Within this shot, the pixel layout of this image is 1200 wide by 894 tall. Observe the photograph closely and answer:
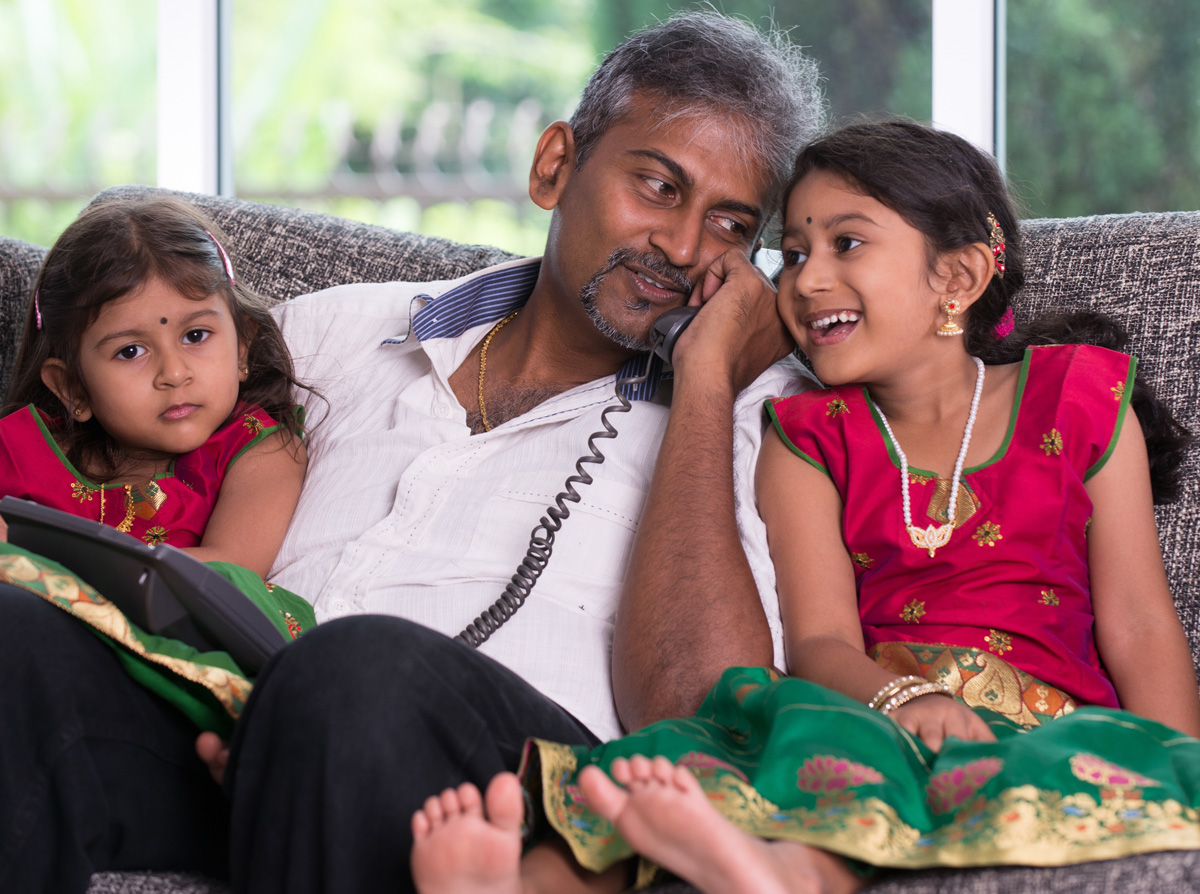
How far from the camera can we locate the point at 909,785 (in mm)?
1003

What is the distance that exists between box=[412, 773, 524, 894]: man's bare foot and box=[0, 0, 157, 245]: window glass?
325cm

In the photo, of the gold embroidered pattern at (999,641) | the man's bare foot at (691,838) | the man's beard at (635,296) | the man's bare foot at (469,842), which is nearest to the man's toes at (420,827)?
the man's bare foot at (469,842)

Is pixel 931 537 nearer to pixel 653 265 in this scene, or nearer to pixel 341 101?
pixel 653 265

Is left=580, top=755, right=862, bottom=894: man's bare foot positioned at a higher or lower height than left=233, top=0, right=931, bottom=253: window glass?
lower

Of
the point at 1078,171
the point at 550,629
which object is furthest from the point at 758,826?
the point at 1078,171

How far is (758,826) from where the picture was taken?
979 millimetres

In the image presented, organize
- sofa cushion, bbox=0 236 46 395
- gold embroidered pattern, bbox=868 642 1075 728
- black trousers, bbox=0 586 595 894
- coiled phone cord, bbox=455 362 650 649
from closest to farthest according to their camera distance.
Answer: black trousers, bbox=0 586 595 894
gold embroidered pattern, bbox=868 642 1075 728
coiled phone cord, bbox=455 362 650 649
sofa cushion, bbox=0 236 46 395

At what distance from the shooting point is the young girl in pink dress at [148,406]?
168cm

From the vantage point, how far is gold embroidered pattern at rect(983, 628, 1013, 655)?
1443 mm

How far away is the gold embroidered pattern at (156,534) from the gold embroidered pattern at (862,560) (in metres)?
1.02

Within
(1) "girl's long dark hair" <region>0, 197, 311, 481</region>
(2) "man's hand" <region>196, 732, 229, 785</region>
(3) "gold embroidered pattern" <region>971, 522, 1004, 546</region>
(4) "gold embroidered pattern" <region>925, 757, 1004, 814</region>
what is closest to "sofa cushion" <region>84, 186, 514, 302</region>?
(1) "girl's long dark hair" <region>0, 197, 311, 481</region>

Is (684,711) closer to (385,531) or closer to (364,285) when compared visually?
(385,531)

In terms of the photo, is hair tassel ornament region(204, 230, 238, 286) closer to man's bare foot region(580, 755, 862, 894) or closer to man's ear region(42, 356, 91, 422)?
man's ear region(42, 356, 91, 422)

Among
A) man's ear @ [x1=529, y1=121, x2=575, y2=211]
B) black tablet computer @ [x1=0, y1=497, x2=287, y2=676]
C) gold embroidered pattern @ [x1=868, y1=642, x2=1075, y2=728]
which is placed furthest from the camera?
man's ear @ [x1=529, y1=121, x2=575, y2=211]
